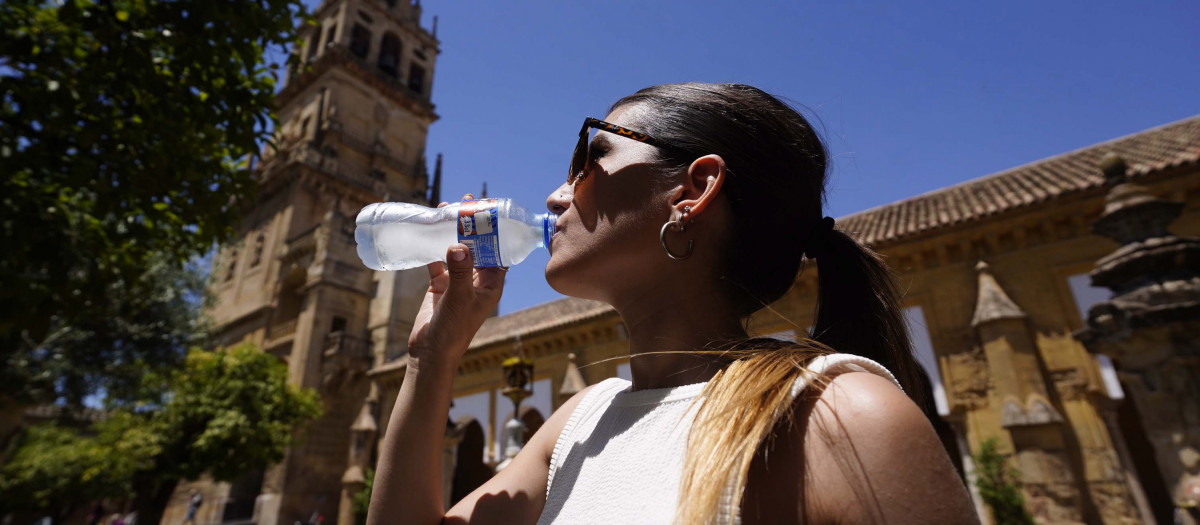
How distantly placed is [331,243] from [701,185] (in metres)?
25.4

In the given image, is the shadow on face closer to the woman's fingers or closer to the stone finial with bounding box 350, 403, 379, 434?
the woman's fingers

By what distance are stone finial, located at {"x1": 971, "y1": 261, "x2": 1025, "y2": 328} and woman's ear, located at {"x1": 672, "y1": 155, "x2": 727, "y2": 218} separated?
10304 mm

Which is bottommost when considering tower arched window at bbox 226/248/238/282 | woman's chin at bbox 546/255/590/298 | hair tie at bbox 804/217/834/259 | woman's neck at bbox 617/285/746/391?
woman's neck at bbox 617/285/746/391

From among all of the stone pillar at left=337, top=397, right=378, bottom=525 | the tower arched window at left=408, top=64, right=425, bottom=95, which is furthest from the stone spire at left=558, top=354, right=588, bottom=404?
the tower arched window at left=408, top=64, right=425, bottom=95

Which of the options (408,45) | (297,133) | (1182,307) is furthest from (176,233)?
(408,45)

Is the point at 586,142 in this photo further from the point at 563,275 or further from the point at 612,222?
the point at 563,275

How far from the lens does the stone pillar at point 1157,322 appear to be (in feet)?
14.0

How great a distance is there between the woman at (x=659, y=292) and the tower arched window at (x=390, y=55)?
38.5 m

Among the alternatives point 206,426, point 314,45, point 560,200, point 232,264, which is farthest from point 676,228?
point 314,45

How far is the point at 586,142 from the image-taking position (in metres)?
1.59

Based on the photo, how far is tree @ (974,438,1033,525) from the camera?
8.44m

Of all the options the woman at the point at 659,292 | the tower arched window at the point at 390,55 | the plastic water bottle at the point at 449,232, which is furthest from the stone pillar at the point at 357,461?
the tower arched window at the point at 390,55

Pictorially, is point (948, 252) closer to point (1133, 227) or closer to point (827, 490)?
point (1133, 227)

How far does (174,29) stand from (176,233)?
242cm
